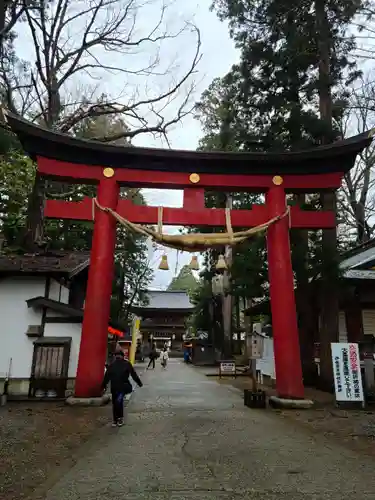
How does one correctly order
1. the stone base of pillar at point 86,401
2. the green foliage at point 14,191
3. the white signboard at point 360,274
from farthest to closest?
the green foliage at point 14,191 → the white signboard at point 360,274 → the stone base of pillar at point 86,401

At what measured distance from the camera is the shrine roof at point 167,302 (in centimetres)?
4573

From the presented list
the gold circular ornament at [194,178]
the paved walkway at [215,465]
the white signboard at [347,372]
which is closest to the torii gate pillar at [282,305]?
the white signboard at [347,372]

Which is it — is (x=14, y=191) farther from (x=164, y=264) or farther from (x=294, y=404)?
(x=294, y=404)

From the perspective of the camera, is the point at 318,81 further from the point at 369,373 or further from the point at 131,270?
the point at 131,270

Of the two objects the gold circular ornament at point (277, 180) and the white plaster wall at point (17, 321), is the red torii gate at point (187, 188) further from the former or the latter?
the white plaster wall at point (17, 321)

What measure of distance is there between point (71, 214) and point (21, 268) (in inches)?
144

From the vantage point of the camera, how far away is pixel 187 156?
11.1 metres

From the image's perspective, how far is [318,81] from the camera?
47.3 feet

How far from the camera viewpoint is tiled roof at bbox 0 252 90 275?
13148 mm

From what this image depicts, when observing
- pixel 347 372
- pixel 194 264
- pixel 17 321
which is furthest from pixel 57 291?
pixel 347 372

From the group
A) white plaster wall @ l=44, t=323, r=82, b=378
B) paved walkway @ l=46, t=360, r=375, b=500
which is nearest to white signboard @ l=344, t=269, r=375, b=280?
paved walkway @ l=46, t=360, r=375, b=500

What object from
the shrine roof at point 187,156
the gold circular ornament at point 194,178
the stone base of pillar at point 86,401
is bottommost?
the stone base of pillar at point 86,401

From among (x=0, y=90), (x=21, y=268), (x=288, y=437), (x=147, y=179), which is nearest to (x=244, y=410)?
(x=288, y=437)

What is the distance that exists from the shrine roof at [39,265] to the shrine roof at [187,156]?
3793mm
